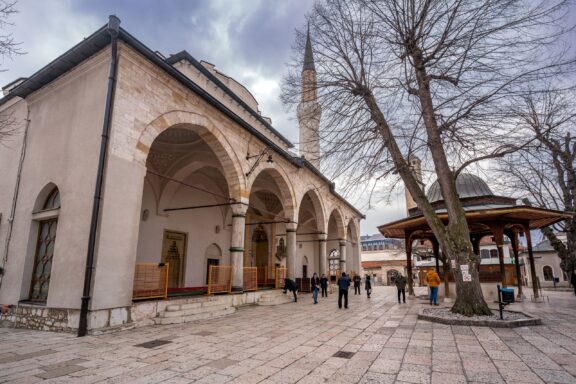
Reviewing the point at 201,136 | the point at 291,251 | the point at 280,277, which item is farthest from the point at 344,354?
the point at 291,251

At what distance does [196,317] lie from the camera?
7258 mm

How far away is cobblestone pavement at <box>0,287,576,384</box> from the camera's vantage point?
3318 mm

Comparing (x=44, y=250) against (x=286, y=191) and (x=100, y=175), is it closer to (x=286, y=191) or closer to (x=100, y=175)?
(x=100, y=175)

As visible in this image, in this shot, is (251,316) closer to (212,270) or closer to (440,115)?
(212,270)

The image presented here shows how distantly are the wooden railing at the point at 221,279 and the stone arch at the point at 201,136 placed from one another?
7.45ft

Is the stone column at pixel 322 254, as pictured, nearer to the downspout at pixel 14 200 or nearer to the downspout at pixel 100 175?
the downspout at pixel 100 175

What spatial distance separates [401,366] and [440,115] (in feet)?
20.8

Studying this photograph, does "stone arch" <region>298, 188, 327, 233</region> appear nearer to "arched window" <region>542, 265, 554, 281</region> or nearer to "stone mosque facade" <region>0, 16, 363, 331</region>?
"stone mosque facade" <region>0, 16, 363, 331</region>

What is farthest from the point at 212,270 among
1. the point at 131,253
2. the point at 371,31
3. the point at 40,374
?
the point at 371,31

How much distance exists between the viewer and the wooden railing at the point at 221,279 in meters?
9.20

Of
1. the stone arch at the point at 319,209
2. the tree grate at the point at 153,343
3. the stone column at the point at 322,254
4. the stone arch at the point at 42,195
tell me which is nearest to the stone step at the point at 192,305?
the tree grate at the point at 153,343

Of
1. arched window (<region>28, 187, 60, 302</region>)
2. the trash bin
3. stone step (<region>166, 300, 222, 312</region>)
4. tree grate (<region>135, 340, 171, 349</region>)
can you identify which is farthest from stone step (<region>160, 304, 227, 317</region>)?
the trash bin

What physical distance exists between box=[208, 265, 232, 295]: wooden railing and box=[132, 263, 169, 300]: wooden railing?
166 cm

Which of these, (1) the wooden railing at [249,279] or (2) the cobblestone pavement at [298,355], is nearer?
(2) the cobblestone pavement at [298,355]
